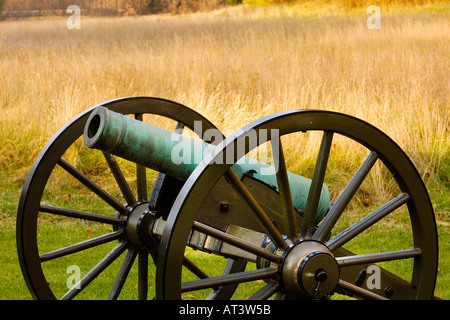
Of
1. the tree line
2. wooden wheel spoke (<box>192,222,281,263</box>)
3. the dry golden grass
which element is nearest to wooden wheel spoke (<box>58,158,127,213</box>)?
wooden wheel spoke (<box>192,222,281,263</box>)

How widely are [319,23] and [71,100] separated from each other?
7412 millimetres

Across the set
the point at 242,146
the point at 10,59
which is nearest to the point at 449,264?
the point at 242,146

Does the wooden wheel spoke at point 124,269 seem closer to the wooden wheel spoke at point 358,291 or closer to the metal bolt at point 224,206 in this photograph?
the metal bolt at point 224,206

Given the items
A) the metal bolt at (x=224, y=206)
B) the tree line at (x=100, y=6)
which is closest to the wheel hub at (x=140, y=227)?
the metal bolt at (x=224, y=206)

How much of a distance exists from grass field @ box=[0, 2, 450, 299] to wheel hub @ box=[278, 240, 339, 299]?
1824 mm

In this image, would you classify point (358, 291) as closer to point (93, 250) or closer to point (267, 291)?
point (267, 291)

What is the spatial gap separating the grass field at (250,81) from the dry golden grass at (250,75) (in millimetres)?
20

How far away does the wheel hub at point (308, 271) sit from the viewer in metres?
2.61

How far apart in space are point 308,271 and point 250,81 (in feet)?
20.3

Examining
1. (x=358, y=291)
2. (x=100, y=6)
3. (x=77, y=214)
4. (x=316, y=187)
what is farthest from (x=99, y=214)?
(x=100, y=6)

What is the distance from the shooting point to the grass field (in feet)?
20.6

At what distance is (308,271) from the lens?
2613 mm
